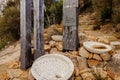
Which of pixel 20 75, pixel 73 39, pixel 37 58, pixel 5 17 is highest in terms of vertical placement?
pixel 5 17

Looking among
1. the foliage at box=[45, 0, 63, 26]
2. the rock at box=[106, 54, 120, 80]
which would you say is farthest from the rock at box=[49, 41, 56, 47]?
the foliage at box=[45, 0, 63, 26]

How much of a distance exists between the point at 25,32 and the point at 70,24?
82 cm

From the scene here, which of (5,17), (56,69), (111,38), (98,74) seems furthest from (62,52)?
(5,17)

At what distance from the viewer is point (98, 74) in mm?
3697

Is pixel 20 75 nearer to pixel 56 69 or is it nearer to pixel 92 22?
pixel 56 69

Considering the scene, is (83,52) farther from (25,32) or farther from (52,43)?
(25,32)

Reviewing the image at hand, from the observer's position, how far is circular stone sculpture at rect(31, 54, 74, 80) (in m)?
3.69

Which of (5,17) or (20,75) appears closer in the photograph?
(20,75)

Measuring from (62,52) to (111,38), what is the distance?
1343 mm

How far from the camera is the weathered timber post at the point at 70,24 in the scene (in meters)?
4.20

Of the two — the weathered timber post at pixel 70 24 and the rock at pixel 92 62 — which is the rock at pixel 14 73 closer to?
the weathered timber post at pixel 70 24

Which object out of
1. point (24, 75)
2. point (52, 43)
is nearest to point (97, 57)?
point (52, 43)

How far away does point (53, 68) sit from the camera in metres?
3.83

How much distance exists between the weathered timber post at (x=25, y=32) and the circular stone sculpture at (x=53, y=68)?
1.02 ft
